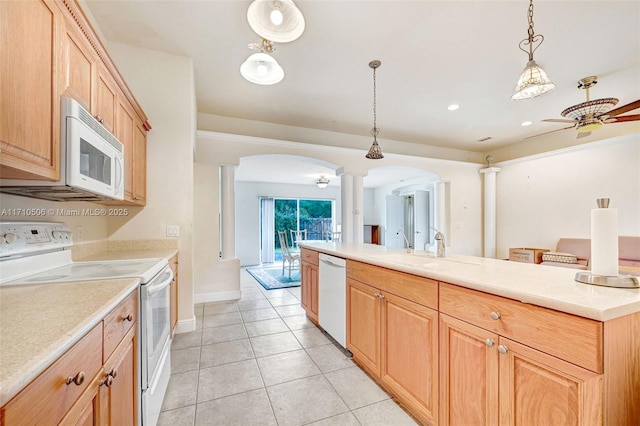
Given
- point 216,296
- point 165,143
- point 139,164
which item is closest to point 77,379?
point 139,164

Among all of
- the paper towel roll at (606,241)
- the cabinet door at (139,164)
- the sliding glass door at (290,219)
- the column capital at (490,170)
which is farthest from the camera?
the sliding glass door at (290,219)

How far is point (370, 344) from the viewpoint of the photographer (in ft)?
6.37

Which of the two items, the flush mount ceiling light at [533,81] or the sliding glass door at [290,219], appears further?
the sliding glass door at [290,219]

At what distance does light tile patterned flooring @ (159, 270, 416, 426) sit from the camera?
1.62m

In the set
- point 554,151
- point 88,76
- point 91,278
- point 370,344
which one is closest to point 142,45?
point 88,76

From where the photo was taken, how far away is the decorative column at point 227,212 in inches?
160

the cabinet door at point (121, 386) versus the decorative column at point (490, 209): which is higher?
the decorative column at point (490, 209)

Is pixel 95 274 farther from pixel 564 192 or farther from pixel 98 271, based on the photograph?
pixel 564 192

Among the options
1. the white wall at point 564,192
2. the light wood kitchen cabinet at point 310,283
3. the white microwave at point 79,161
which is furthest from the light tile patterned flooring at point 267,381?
the white wall at point 564,192

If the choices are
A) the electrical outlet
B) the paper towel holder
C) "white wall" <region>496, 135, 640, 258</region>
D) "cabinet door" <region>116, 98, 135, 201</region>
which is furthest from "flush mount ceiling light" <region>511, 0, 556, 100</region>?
"white wall" <region>496, 135, 640, 258</region>

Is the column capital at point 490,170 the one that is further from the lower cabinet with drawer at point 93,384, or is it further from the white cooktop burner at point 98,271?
the lower cabinet with drawer at point 93,384

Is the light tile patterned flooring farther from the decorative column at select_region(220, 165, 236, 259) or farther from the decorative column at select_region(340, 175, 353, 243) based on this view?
the decorative column at select_region(340, 175, 353, 243)

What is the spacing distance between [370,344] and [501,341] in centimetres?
104

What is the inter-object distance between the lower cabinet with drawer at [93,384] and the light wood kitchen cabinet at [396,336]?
1388 mm
